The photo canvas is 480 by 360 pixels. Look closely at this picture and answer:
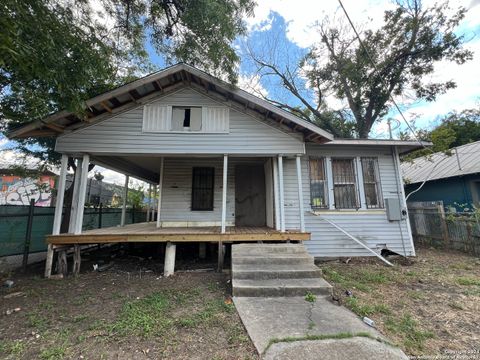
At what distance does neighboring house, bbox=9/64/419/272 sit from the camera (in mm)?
5613

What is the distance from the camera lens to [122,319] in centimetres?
314

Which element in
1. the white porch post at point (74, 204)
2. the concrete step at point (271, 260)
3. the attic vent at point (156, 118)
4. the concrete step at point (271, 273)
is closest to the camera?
the concrete step at point (271, 273)

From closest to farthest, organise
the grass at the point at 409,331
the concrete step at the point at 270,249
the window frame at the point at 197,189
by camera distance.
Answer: the grass at the point at 409,331 → the concrete step at the point at 270,249 → the window frame at the point at 197,189

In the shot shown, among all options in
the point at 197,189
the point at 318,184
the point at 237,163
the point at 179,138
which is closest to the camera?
the point at 179,138

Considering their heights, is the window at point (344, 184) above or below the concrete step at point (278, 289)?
above

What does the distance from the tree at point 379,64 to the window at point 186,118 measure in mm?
8990

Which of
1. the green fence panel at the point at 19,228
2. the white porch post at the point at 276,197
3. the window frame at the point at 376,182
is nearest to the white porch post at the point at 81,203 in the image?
the green fence panel at the point at 19,228

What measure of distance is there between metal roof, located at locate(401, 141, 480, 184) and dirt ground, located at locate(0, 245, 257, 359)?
11.4 meters

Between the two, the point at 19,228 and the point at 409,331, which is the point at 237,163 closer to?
the point at 409,331

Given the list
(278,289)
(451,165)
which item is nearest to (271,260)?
(278,289)

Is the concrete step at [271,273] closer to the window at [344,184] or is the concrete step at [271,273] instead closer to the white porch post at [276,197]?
the white porch post at [276,197]

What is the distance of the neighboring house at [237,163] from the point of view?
5.61m

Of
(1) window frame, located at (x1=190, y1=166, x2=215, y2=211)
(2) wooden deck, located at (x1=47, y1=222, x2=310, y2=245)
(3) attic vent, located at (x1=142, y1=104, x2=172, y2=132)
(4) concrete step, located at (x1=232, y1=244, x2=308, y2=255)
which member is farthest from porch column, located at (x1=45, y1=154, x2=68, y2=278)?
(4) concrete step, located at (x1=232, y1=244, x2=308, y2=255)

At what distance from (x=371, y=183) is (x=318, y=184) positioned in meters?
1.71
